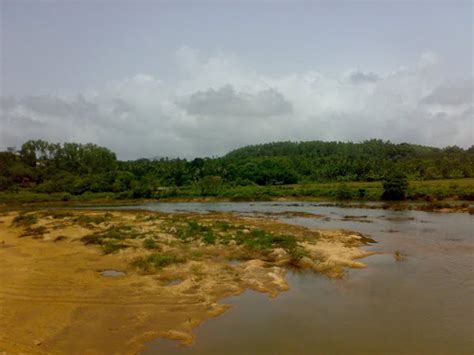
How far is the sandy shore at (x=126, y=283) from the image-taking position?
11.8 m

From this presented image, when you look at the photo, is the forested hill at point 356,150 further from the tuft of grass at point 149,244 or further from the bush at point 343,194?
the tuft of grass at point 149,244

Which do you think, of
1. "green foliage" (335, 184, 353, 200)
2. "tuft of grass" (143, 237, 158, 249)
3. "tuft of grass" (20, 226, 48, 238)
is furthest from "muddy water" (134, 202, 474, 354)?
"green foliage" (335, 184, 353, 200)

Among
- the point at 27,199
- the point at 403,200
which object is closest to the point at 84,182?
the point at 27,199

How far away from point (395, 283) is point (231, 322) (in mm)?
9194

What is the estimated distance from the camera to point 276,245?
79.8 feet

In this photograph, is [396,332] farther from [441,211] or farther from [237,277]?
[441,211]

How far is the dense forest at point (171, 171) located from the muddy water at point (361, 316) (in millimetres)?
73333

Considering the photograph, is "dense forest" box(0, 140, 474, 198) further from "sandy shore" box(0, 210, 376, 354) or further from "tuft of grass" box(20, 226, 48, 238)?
"sandy shore" box(0, 210, 376, 354)

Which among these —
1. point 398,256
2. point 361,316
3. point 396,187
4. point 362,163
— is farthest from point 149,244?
point 362,163

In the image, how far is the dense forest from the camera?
94.1 m

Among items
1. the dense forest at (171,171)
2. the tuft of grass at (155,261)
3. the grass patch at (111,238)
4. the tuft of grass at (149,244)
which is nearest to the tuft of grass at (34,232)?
the grass patch at (111,238)

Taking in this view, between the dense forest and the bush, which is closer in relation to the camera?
the bush

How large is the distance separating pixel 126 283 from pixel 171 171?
10688 cm

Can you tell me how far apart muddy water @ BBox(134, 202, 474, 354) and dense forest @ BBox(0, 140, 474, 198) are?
241 ft
